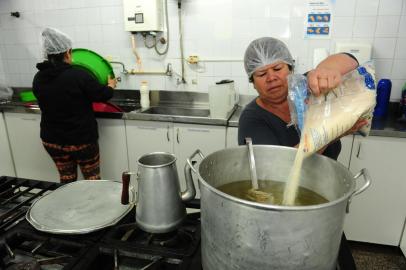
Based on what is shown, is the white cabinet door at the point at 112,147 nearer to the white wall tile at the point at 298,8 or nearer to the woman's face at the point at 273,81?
the woman's face at the point at 273,81

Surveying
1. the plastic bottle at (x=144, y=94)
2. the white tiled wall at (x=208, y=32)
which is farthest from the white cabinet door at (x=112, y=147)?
the white tiled wall at (x=208, y=32)

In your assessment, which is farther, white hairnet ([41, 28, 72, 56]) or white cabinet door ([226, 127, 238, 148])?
white cabinet door ([226, 127, 238, 148])

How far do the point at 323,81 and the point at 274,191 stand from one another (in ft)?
0.93

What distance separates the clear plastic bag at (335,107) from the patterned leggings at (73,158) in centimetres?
155

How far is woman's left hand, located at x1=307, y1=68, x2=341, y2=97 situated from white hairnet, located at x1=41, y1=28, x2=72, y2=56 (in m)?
1.53

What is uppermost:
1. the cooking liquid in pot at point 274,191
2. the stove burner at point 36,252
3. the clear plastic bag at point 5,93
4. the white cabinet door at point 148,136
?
the cooking liquid in pot at point 274,191

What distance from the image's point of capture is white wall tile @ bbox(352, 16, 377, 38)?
1.95 meters

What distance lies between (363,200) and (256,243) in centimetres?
163

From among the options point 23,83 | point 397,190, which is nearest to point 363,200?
point 397,190

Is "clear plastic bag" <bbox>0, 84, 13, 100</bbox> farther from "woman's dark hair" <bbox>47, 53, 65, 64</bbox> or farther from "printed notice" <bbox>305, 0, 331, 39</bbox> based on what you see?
"printed notice" <bbox>305, 0, 331, 39</bbox>

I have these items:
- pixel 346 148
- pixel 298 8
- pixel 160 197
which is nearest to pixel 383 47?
pixel 298 8

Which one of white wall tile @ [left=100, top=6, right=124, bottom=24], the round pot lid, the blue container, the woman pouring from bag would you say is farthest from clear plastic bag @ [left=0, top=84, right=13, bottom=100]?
the blue container

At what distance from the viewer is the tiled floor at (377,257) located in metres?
1.72

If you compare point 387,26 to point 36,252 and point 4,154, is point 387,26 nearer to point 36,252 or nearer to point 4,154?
point 36,252
